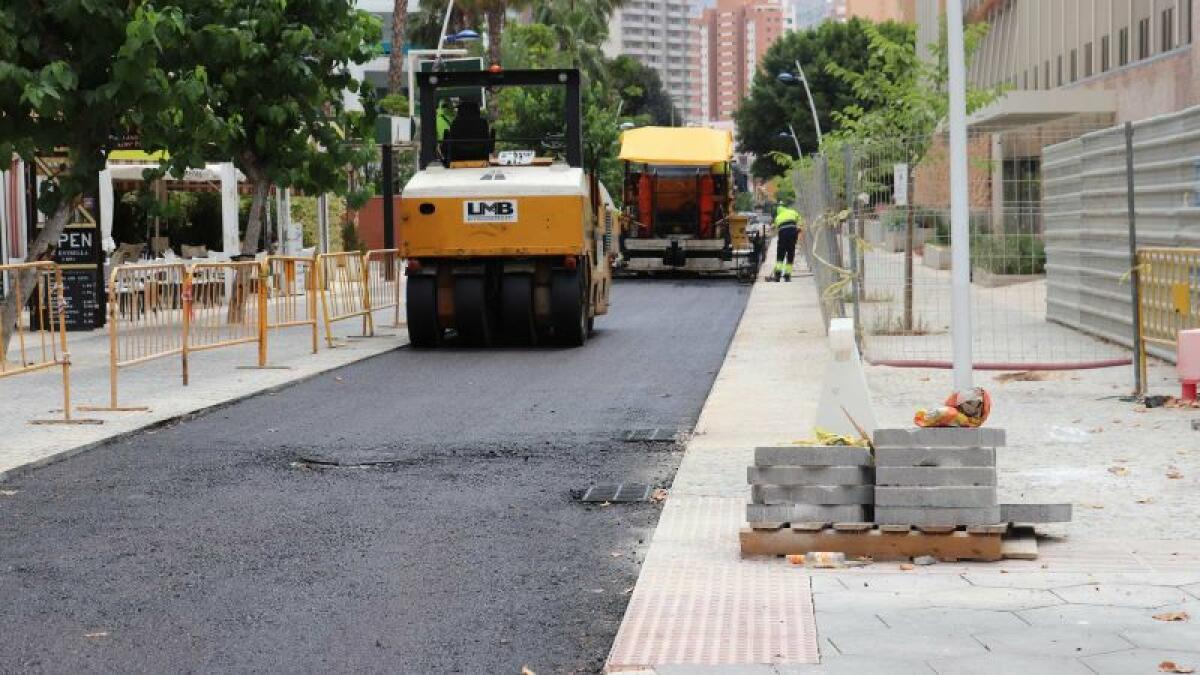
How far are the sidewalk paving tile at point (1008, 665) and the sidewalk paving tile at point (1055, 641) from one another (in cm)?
8

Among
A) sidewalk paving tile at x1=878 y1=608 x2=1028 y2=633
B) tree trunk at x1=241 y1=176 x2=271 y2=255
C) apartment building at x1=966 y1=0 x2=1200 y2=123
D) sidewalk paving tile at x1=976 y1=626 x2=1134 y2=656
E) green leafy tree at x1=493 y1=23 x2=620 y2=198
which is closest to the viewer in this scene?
sidewalk paving tile at x1=976 y1=626 x2=1134 y2=656

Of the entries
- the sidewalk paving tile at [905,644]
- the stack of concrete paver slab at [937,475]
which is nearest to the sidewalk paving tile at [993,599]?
the sidewalk paving tile at [905,644]

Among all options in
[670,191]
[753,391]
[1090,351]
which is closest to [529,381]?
[753,391]

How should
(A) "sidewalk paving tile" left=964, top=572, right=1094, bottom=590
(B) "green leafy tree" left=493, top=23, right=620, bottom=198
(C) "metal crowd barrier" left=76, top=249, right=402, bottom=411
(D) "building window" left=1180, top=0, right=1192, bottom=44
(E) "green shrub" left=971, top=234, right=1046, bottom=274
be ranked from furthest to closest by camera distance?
(B) "green leafy tree" left=493, top=23, right=620, bottom=198 → (D) "building window" left=1180, top=0, right=1192, bottom=44 → (E) "green shrub" left=971, top=234, right=1046, bottom=274 → (C) "metal crowd barrier" left=76, top=249, right=402, bottom=411 → (A) "sidewalk paving tile" left=964, top=572, right=1094, bottom=590

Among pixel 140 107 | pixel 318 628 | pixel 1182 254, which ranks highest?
pixel 140 107

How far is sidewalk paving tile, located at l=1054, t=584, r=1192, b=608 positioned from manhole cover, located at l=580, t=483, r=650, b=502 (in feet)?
10.5

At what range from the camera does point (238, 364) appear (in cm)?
1902

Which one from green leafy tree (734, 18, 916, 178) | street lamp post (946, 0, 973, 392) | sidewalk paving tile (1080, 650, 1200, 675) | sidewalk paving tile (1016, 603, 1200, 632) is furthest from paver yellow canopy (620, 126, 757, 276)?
green leafy tree (734, 18, 916, 178)

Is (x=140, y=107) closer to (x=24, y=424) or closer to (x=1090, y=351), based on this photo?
(x=24, y=424)

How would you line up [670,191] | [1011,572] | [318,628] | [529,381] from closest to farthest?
[318,628]
[1011,572]
[529,381]
[670,191]

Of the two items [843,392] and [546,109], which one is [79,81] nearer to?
[843,392]

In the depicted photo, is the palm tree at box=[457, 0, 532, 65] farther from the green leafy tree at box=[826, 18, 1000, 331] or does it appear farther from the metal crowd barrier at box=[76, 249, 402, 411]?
the metal crowd barrier at box=[76, 249, 402, 411]

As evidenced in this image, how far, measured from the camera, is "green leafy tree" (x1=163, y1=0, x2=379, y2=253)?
23.6 metres

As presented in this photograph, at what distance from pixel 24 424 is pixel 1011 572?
8.69m
